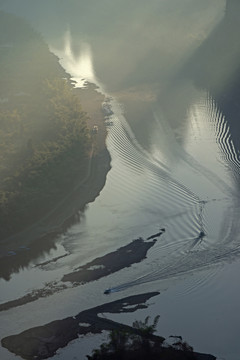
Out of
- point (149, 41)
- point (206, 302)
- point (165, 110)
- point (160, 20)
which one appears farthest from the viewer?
point (160, 20)

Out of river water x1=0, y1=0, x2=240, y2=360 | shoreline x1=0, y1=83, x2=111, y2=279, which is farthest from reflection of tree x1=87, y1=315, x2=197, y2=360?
shoreline x1=0, y1=83, x2=111, y2=279

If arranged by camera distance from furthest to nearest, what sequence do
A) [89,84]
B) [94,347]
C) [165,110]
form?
[89,84] < [165,110] < [94,347]

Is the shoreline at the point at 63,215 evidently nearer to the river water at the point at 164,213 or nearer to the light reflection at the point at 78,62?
the river water at the point at 164,213

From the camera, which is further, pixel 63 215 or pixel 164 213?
pixel 63 215

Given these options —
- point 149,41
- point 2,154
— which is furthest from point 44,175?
point 149,41

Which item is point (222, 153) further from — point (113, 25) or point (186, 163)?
point (113, 25)

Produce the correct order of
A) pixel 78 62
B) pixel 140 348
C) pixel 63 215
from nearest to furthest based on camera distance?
pixel 140 348 < pixel 63 215 < pixel 78 62

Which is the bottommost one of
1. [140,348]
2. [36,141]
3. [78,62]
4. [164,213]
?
[140,348]

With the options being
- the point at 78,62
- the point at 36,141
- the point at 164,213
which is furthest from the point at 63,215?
the point at 78,62

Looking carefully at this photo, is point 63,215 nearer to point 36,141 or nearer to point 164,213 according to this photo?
point 164,213

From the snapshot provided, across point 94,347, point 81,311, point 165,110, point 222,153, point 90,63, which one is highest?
point 90,63
